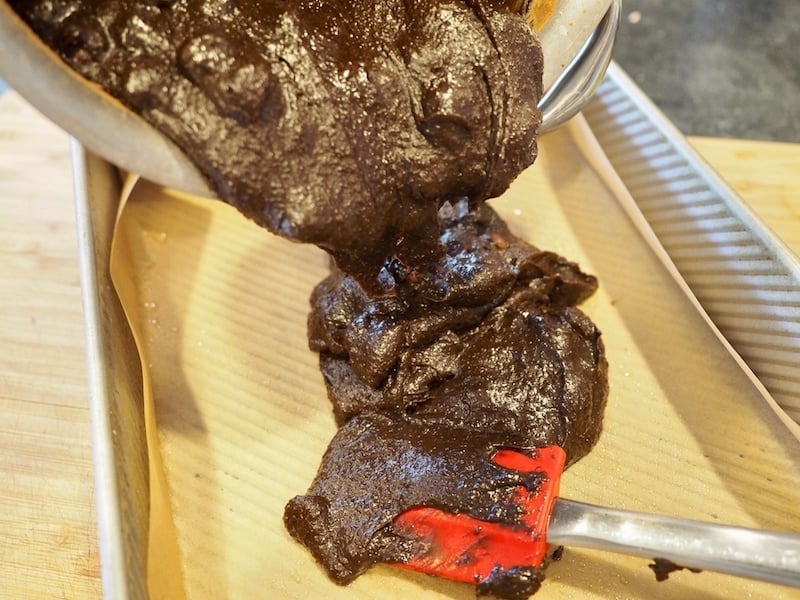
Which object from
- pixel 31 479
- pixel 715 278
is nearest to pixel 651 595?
pixel 715 278

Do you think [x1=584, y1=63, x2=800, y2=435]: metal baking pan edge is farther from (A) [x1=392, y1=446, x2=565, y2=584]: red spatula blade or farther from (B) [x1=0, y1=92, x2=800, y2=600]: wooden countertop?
(A) [x1=392, y1=446, x2=565, y2=584]: red spatula blade

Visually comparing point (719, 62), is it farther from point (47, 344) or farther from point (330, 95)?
point (47, 344)

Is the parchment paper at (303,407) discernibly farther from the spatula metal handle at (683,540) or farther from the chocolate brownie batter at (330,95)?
the chocolate brownie batter at (330,95)

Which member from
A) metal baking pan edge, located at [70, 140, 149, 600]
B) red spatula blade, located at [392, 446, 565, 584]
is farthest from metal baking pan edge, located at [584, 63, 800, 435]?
metal baking pan edge, located at [70, 140, 149, 600]

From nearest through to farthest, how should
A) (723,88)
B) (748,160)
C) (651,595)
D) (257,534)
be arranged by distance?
(651,595) → (257,534) → (748,160) → (723,88)

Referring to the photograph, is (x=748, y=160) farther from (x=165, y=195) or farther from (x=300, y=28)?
(x=165, y=195)
